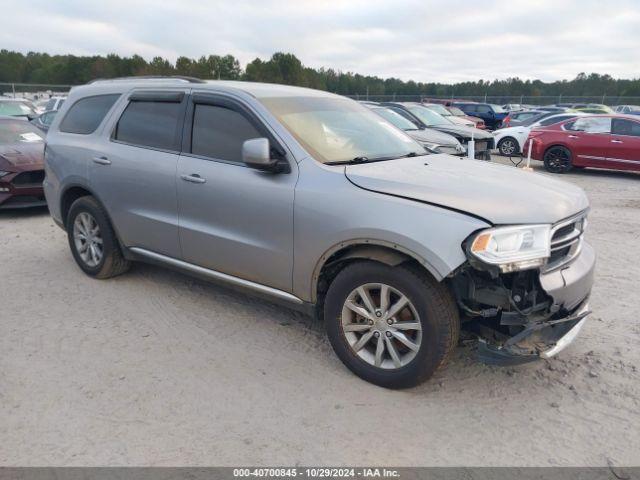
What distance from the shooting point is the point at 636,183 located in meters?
11.6

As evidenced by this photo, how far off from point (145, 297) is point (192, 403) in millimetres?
1931

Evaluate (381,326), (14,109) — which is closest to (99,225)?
(381,326)

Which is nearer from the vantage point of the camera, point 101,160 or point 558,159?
point 101,160

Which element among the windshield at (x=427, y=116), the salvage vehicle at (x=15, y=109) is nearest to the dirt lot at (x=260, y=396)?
the windshield at (x=427, y=116)

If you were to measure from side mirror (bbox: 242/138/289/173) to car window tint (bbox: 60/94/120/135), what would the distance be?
7.24ft

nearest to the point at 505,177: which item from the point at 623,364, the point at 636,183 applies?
the point at 623,364

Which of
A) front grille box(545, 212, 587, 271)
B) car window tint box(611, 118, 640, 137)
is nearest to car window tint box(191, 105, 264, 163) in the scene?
front grille box(545, 212, 587, 271)

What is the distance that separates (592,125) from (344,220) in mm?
11794

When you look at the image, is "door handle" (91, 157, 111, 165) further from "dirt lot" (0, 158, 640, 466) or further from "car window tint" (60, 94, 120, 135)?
"dirt lot" (0, 158, 640, 466)

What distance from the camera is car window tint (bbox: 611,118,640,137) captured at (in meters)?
11.9

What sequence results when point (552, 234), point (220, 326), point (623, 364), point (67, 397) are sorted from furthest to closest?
1. point (220, 326)
2. point (623, 364)
3. point (67, 397)
4. point (552, 234)

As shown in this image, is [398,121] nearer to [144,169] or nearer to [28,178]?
[28,178]

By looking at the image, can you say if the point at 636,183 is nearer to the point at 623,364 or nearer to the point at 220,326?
the point at 623,364

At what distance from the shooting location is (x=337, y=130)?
408 cm
